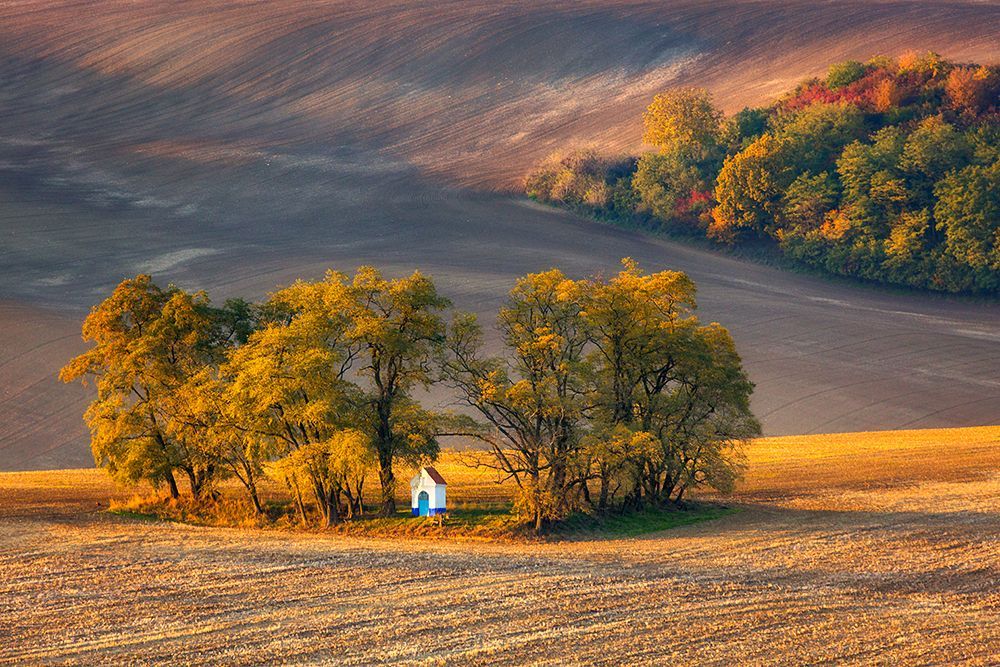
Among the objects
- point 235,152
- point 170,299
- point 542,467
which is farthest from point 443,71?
point 542,467

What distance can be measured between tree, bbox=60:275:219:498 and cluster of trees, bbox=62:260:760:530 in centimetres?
9

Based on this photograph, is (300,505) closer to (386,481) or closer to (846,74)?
(386,481)

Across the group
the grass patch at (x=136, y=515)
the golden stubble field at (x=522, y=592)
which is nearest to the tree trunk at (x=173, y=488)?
the grass patch at (x=136, y=515)

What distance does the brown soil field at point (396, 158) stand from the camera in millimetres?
90312

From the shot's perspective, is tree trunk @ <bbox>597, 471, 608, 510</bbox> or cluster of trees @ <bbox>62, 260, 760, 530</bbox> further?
tree trunk @ <bbox>597, 471, 608, 510</bbox>

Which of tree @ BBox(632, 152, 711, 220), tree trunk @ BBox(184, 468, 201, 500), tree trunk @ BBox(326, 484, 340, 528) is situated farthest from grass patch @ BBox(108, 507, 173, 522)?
tree @ BBox(632, 152, 711, 220)

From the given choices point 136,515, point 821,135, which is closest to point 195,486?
point 136,515

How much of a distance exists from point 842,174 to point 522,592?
295 feet

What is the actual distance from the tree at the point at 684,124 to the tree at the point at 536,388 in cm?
8189

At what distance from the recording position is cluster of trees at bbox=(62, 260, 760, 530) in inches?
1969

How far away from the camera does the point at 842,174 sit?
11869 centimetres

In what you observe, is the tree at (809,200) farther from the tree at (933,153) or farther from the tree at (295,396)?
the tree at (295,396)

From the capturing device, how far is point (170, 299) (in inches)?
2243

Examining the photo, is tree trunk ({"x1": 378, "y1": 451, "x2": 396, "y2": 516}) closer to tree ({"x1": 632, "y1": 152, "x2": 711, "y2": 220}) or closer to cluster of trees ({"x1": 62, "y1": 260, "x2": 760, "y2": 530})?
cluster of trees ({"x1": 62, "y1": 260, "x2": 760, "y2": 530})
